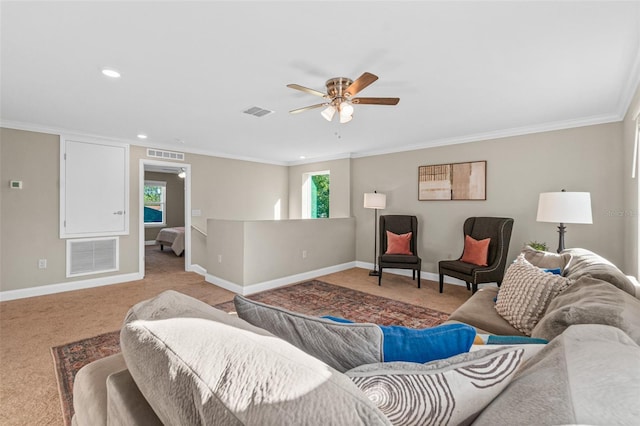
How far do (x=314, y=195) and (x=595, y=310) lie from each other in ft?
20.5

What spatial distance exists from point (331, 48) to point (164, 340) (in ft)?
6.70

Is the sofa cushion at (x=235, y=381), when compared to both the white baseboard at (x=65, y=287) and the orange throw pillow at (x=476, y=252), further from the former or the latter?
the white baseboard at (x=65, y=287)

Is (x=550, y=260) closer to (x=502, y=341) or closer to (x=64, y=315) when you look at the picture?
(x=502, y=341)

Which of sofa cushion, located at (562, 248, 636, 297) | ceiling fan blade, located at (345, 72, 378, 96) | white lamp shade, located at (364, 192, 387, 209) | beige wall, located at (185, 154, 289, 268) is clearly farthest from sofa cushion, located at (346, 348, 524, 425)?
beige wall, located at (185, 154, 289, 268)

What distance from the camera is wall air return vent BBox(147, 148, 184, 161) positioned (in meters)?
5.06

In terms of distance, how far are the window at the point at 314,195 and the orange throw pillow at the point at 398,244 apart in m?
2.42

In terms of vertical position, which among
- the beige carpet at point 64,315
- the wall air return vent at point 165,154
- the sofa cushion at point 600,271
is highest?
the wall air return vent at point 165,154

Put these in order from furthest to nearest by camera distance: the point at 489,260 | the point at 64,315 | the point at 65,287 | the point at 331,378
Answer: the point at 65,287 → the point at 489,260 → the point at 64,315 → the point at 331,378

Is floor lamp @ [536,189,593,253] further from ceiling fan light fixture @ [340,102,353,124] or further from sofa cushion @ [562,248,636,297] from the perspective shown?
ceiling fan light fixture @ [340,102,353,124]

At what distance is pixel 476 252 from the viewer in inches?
159

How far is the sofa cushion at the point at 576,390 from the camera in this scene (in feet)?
1.55

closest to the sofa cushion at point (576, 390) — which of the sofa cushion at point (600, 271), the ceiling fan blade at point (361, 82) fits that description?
the sofa cushion at point (600, 271)

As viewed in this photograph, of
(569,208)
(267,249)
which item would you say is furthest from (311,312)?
(569,208)

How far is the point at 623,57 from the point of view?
217 centimetres
